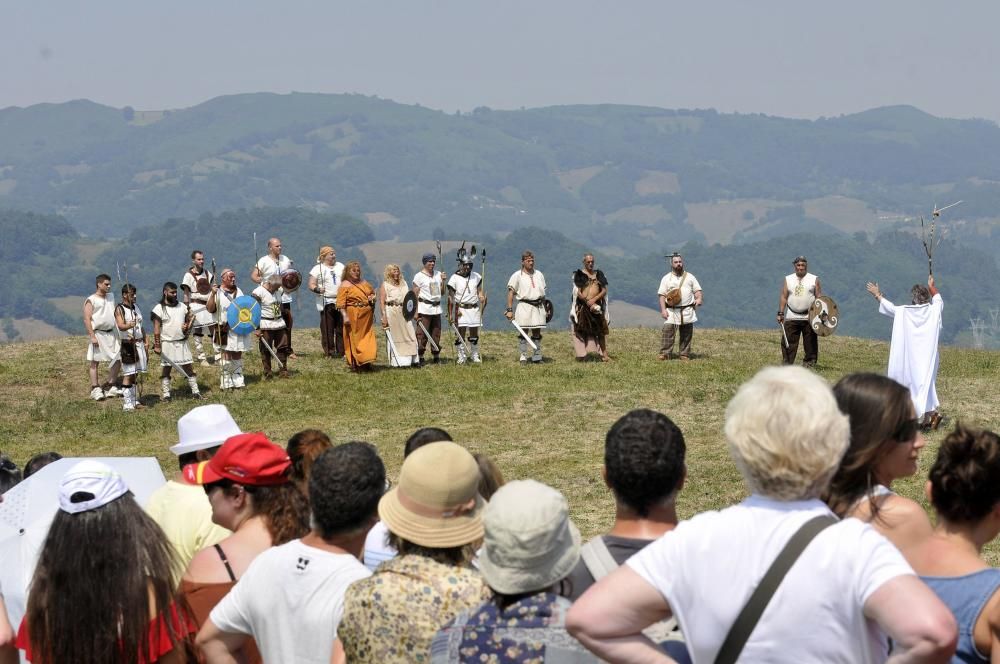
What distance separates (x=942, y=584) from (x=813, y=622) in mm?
948

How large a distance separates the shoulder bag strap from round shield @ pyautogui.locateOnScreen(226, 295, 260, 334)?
15533 mm

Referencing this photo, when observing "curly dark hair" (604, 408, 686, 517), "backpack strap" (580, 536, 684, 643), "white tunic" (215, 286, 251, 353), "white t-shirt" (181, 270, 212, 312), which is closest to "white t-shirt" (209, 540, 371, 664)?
"backpack strap" (580, 536, 684, 643)

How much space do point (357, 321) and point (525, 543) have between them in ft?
52.2

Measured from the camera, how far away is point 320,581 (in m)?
4.00

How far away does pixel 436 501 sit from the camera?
3.86 m

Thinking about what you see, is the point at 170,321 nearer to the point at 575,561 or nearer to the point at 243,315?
the point at 243,315

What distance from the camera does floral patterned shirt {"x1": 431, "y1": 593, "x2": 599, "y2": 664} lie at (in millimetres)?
3309

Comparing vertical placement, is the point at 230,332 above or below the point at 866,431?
below

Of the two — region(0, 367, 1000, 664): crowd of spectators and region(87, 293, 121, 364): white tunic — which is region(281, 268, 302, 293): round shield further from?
region(0, 367, 1000, 664): crowd of spectators

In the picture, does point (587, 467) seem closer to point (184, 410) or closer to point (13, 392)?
point (184, 410)

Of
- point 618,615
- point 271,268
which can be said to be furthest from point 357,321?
point 618,615

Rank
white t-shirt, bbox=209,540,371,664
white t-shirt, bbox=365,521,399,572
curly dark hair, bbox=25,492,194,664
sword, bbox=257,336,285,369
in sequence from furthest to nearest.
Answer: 1. sword, bbox=257,336,285,369
2. white t-shirt, bbox=365,521,399,572
3. white t-shirt, bbox=209,540,371,664
4. curly dark hair, bbox=25,492,194,664

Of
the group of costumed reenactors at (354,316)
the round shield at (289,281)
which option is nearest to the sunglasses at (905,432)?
the group of costumed reenactors at (354,316)

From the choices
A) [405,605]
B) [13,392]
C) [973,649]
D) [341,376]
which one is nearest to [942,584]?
[973,649]
